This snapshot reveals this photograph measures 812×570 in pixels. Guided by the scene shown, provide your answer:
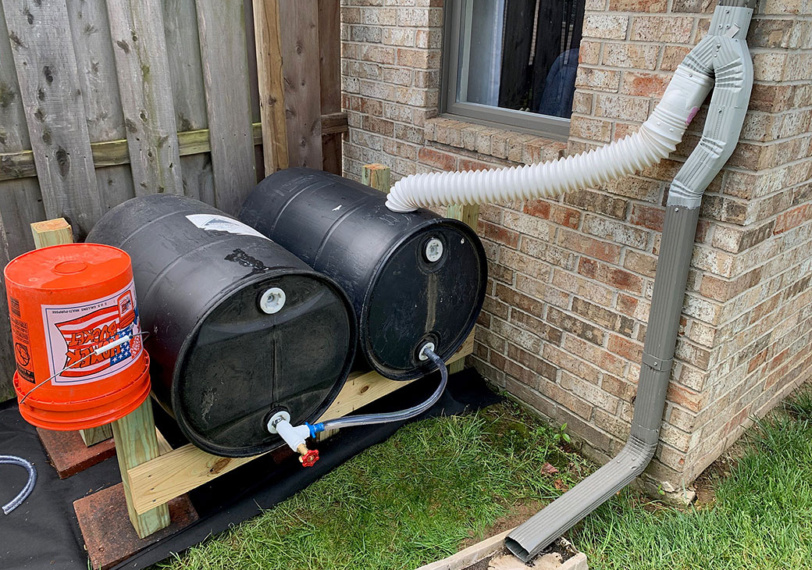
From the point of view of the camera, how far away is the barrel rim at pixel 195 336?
1.79 m

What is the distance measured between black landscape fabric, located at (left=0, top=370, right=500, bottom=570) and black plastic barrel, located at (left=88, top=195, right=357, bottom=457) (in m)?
0.33

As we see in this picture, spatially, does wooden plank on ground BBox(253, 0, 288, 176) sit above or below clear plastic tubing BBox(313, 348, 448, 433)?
above

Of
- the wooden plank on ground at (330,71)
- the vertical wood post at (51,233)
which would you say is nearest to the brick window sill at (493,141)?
the wooden plank on ground at (330,71)

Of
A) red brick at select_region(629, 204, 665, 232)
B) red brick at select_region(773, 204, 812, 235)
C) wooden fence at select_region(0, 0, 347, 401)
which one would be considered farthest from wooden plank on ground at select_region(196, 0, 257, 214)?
red brick at select_region(773, 204, 812, 235)

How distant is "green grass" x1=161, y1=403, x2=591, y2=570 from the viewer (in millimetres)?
2137

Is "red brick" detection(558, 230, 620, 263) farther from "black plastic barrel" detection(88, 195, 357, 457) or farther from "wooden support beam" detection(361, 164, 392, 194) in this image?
"black plastic barrel" detection(88, 195, 357, 457)

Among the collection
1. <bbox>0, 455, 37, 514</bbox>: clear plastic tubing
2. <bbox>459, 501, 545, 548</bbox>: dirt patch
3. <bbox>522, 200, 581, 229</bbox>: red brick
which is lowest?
<bbox>459, 501, 545, 548</bbox>: dirt patch

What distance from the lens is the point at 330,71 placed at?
11.3 ft

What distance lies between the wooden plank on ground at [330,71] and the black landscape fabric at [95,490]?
5.39ft

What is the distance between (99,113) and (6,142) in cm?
39

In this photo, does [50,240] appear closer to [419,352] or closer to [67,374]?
[67,374]

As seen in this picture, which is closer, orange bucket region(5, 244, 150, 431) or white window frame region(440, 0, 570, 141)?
orange bucket region(5, 244, 150, 431)

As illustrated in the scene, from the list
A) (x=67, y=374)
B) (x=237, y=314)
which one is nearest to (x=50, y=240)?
(x=67, y=374)

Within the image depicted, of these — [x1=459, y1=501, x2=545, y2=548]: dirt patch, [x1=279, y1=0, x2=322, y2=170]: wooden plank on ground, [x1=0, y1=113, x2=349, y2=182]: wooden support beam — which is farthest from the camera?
[x1=279, y1=0, x2=322, y2=170]: wooden plank on ground
